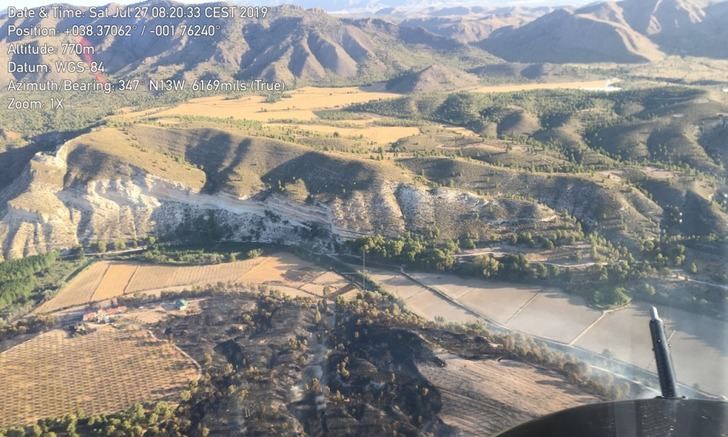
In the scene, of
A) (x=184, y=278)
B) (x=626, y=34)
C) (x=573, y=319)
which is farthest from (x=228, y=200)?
(x=626, y=34)

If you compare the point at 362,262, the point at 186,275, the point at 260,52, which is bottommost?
the point at 186,275

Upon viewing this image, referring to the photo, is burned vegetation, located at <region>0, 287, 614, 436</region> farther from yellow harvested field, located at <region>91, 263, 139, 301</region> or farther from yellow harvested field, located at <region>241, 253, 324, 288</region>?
yellow harvested field, located at <region>91, 263, 139, 301</region>

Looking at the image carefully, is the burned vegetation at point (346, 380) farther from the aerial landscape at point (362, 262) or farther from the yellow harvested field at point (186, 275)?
the yellow harvested field at point (186, 275)

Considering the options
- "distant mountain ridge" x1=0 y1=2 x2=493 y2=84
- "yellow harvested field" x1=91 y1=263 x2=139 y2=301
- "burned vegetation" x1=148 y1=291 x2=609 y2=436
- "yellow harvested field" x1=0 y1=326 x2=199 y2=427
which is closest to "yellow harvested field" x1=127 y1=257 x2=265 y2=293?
"yellow harvested field" x1=91 y1=263 x2=139 y2=301

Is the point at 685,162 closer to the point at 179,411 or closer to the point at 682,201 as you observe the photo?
the point at 682,201

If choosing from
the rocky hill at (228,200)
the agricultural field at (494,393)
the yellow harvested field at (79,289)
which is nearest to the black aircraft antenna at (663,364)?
the agricultural field at (494,393)

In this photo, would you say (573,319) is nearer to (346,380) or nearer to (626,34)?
(346,380)
